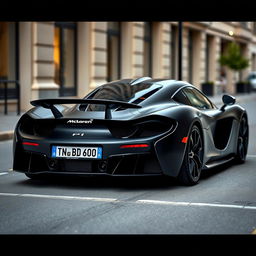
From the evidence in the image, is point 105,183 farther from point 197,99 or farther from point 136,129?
point 197,99

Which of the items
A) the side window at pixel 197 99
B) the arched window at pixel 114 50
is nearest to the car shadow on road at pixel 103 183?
the side window at pixel 197 99

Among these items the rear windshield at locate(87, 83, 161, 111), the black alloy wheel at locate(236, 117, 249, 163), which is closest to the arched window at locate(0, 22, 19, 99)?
the black alloy wheel at locate(236, 117, 249, 163)

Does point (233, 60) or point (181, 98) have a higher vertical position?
point (233, 60)

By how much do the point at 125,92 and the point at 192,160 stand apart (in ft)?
3.56

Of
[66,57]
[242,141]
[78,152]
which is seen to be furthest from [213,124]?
[66,57]

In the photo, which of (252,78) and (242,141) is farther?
(252,78)

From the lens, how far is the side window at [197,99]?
8630 millimetres

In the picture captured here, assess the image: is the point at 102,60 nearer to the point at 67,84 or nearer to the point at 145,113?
the point at 67,84

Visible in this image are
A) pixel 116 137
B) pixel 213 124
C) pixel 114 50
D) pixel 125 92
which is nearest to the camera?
pixel 116 137

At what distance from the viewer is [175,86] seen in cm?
845

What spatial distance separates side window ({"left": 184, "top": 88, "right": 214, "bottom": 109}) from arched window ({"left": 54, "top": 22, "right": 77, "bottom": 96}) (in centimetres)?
1485

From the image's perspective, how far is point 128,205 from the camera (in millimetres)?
6523

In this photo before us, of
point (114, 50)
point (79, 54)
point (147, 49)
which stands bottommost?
point (79, 54)

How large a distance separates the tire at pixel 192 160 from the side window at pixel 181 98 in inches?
18.4
